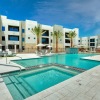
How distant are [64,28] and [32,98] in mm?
38167

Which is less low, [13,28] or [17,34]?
[13,28]

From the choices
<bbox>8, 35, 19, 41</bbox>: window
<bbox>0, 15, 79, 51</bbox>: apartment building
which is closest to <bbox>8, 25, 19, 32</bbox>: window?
<bbox>0, 15, 79, 51</bbox>: apartment building

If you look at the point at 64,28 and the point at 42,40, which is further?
the point at 64,28

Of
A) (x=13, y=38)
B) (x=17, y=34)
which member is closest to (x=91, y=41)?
(x=17, y=34)

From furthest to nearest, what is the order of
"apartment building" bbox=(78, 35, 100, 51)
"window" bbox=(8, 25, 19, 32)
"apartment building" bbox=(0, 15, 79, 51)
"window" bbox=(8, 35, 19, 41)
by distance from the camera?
"apartment building" bbox=(78, 35, 100, 51) → "window" bbox=(8, 35, 19, 41) → "window" bbox=(8, 25, 19, 32) → "apartment building" bbox=(0, 15, 79, 51)

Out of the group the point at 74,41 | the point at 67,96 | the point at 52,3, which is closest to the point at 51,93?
the point at 67,96

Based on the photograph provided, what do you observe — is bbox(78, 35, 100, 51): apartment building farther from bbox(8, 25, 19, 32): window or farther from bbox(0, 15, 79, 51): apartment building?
bbox(8, 25, 19, 32): window

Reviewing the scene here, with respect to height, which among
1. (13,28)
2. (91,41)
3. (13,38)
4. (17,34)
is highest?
(13,28)

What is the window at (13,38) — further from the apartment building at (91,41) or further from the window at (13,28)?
the apartment building at (91,41)

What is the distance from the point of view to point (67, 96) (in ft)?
11.5

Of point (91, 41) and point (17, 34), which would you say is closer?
point (17, 34)

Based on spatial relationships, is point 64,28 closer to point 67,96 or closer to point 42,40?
point 42,40

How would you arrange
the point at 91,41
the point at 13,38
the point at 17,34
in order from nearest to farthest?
the point at 13,38, the point at 17,34, the point at 91,41

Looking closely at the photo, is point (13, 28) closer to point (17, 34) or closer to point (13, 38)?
point (17, 34)
